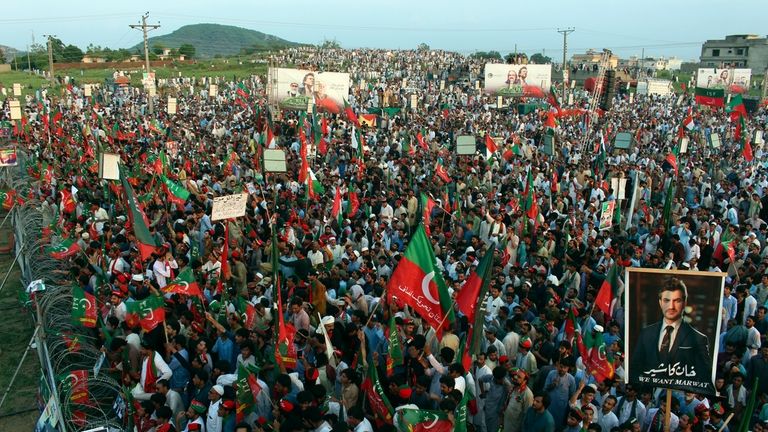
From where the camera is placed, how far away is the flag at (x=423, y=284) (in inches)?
269

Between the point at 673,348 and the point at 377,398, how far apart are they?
2.48 m

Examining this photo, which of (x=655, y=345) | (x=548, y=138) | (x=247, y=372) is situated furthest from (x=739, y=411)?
(x=548, y=138)

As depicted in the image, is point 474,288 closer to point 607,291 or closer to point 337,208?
point 607,291

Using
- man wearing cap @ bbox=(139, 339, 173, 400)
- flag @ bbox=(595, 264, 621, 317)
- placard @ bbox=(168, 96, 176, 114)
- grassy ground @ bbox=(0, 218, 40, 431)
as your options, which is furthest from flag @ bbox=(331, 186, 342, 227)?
placard @ bbox=(168, 96, 176, 114)

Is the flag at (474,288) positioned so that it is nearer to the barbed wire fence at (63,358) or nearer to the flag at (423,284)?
the flag at (423,284)

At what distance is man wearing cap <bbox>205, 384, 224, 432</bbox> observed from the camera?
5930mm

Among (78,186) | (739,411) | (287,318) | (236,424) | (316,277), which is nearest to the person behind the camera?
(236,424)

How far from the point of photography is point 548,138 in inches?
768

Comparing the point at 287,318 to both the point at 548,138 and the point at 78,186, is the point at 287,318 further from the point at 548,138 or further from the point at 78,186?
the point at 548,138

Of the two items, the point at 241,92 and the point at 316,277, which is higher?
the point at 241,92

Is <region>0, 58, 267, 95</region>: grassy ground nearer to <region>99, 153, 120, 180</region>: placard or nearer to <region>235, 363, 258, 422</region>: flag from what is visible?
<region>99, 153, 120, 180</region>: placard

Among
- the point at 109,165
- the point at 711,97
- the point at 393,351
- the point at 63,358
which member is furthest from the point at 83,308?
the point at 711,97

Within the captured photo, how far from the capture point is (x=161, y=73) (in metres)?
60.9

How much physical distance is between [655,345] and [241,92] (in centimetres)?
3067
